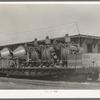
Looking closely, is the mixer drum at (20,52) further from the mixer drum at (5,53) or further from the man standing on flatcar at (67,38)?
the man standing on flatcar at (67,38)

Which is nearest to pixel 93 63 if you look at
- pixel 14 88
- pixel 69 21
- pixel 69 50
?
pixel 69 50

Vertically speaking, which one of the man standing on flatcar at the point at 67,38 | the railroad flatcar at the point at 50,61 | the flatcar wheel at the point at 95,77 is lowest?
the flatcar wheel at the point at 95,77

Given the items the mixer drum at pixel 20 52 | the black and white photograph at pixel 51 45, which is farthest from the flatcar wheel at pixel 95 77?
the mixer drum at pixel 20 52

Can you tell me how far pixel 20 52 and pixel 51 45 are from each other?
1.95 m

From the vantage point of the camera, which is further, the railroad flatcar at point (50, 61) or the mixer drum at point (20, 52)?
the mixer drum at point (20, 52)

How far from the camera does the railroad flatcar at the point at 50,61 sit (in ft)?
42.9

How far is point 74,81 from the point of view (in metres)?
12.3

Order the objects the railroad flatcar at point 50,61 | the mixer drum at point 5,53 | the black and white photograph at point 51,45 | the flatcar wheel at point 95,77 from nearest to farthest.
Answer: the black and white photograph at point 51,45 < the railroad flatcar at point 50,61 < the flatcar wheel at point 95,77 < the mixer drum at point 5,53

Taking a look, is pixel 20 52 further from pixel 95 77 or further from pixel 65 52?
pixel 95 77

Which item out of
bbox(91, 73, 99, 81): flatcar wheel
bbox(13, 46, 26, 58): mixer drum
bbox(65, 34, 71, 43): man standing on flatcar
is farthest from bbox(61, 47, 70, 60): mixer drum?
bbox(13, 46, 26, 58): mixer drum

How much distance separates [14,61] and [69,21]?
5.40 meters

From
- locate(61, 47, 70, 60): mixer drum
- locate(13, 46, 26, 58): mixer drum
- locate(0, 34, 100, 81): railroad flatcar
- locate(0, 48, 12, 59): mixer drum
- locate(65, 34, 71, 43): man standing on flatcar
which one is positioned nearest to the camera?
locate(65, 34, 71, 43): man standing on flatcar

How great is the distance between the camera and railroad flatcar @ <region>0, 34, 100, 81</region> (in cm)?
1309

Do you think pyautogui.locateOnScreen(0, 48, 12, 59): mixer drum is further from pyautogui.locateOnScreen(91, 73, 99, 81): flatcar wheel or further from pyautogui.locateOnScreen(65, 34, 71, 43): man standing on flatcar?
pyautogui.locateOnScreen(91, 73, 99, 81): flatcar wheel
